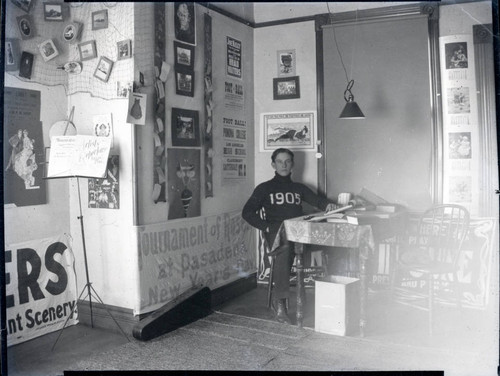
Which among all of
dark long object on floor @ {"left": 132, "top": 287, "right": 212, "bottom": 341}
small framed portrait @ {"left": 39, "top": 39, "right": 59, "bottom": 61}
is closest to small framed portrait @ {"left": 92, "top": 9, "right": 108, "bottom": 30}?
small framed portrait @ {"left": 39, "top": 39, "right": 59, "bottom": 61}

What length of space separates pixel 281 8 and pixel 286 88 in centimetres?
88

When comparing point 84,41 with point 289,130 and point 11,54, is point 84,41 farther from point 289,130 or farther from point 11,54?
point 289,130

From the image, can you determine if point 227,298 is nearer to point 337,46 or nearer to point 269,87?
point 269,87

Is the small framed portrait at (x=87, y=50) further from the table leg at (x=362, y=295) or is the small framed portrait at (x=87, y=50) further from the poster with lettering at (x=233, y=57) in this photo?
the table leg at (x=362, y=295)

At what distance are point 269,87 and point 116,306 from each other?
2.93 meters

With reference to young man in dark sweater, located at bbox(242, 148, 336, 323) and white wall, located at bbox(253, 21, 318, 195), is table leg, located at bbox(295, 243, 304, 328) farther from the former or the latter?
white wall, located at bbox(253, 21, 318, 195)

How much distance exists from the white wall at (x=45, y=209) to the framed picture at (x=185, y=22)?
1.16m

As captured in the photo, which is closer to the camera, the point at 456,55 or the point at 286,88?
the point at 456,55

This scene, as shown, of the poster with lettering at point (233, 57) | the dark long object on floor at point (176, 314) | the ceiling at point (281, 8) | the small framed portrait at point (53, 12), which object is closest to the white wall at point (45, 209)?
the small framed portrait at point (53, 12)

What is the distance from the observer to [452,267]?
4.08m

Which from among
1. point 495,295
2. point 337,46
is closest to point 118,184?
point 337,46

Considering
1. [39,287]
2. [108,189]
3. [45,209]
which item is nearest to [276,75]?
[108,189]

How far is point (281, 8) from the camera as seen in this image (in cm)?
564

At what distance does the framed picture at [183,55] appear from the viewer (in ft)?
15.1
